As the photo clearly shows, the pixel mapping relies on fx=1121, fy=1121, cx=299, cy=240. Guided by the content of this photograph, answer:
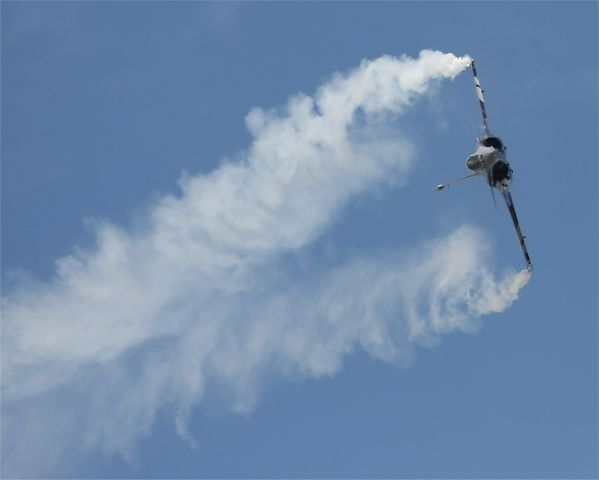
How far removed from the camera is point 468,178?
15350 centimetres

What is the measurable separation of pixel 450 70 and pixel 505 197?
19676 mm

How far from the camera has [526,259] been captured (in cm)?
16650

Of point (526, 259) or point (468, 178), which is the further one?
point (526, 259)

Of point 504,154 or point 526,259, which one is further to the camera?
point 526,259

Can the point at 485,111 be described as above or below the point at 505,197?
above

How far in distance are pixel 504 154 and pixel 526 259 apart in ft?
64.3

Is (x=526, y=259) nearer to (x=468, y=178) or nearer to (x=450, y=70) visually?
(x=468, y=178)

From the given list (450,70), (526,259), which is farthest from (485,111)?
(526,259)

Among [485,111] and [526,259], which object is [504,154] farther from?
[526,259]

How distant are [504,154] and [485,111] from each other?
31.3ft

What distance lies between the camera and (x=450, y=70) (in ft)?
520

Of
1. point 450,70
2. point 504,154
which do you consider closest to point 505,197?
point 504,154

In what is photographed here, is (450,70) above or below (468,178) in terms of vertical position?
above

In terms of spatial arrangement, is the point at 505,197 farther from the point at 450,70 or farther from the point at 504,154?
the point at 450,70
